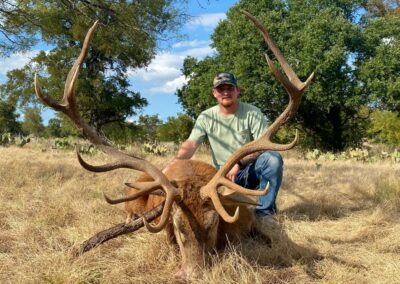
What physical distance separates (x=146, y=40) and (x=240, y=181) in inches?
167

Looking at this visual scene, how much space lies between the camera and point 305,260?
4.44 meters

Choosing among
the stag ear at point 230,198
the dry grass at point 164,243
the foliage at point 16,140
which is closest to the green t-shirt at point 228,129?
the dry grass at point 164,243

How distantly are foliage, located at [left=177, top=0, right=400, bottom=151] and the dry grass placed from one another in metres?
14.8

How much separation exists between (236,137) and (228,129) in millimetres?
148

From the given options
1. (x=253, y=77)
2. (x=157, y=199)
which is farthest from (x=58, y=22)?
(x=253, y=77)

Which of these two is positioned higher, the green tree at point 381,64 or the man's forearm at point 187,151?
the green tree at point 381,64

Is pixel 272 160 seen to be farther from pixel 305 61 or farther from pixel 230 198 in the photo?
pixel 305 61

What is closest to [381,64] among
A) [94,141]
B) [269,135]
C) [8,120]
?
[269,135]

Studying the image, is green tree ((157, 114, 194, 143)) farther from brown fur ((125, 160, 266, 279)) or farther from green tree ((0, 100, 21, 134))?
brown fur ((125, 160, 266, 279))

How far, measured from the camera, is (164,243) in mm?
4496

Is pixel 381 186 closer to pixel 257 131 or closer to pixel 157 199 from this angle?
pixel 257 131

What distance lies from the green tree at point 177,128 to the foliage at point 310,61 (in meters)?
8.78

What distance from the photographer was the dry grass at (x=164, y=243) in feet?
13.0

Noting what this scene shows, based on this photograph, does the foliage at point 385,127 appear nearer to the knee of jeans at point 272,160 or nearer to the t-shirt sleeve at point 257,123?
the t-shirt sleeve at point 257,123
